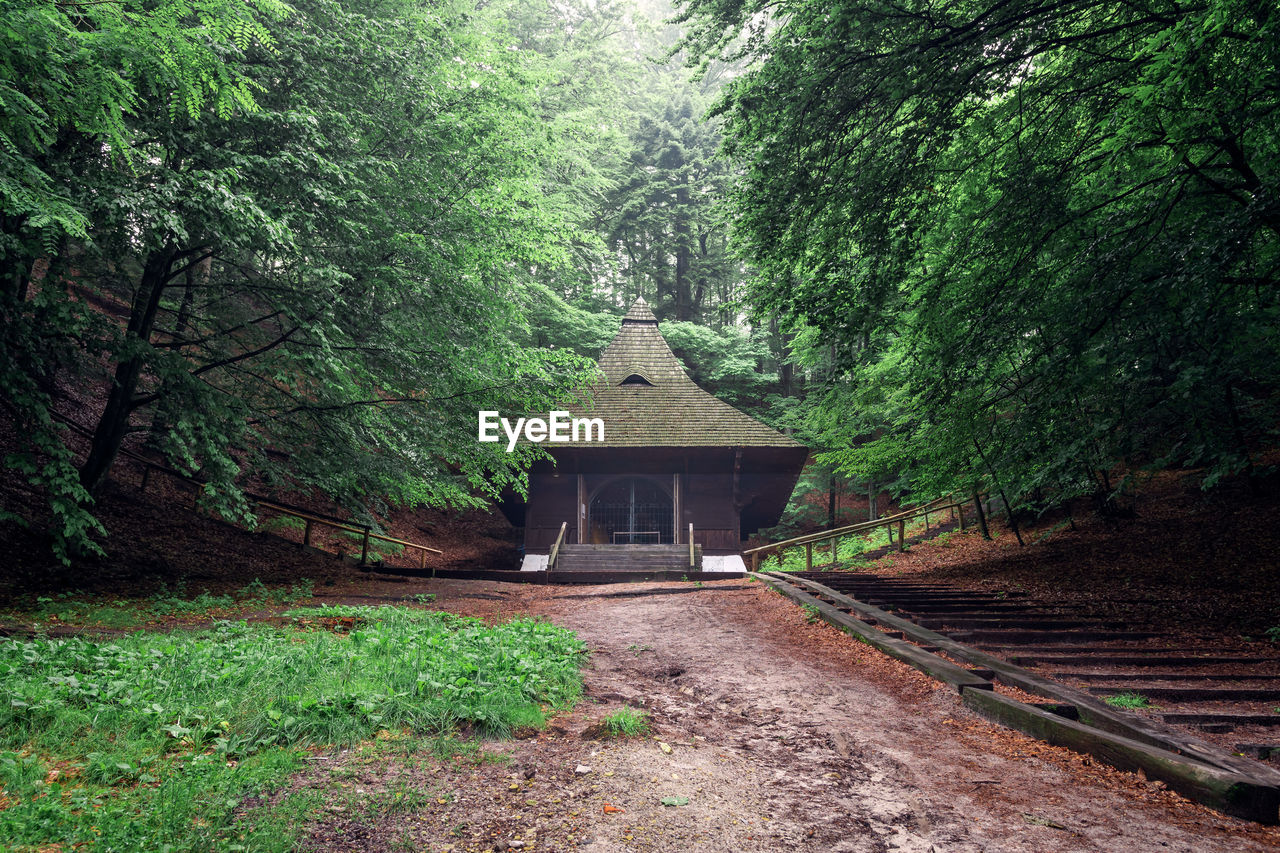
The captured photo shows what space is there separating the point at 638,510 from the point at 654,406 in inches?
148

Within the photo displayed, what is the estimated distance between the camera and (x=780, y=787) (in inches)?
124

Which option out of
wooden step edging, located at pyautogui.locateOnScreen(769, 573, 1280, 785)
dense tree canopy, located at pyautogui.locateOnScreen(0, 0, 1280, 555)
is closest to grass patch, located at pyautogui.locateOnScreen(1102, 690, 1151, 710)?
wooden step edging, located at pyautogui.locateOnScreen(769, 573, 1280, 785)

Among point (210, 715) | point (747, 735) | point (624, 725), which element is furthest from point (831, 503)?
point (210, 715)

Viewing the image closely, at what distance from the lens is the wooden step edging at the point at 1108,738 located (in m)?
2.81

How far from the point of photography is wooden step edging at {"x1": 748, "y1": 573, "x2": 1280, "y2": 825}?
2807 mm

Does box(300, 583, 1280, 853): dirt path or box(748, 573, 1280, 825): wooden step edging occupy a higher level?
box(748, 573, 1280, 825): wooden step edging

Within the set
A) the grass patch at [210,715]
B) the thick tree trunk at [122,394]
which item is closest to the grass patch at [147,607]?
the grass patch at [210,715]

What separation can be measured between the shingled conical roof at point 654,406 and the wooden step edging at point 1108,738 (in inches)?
516

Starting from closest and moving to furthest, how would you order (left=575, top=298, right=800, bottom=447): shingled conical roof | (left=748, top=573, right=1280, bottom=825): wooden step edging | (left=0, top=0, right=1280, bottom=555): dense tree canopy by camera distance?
1. (left=748, top=573, right=1280, bottom=825): wooden step edging
2. (left=0, top=0, right=1280, bottom=555): dense tree canopy
3. (left=575, top=298, right=800, bottom=447): shingled conical roof

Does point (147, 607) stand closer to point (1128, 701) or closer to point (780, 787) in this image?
point (780, 787)

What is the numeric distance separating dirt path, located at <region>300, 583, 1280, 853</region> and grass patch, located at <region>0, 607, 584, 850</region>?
280mm

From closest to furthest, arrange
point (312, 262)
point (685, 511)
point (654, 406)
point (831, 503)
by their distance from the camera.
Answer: point (312, 262), point (685, 511), point (654, 406), point (831, 503)

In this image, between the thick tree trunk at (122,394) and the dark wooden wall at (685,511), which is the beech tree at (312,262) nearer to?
the thick tree trunk at (122,394)

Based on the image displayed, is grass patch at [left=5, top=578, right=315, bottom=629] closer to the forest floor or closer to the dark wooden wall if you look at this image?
the forest floor
